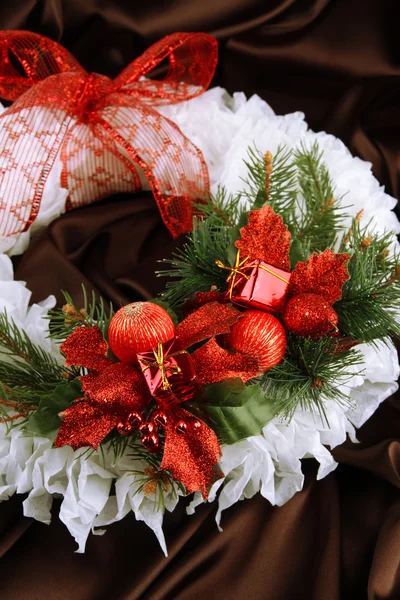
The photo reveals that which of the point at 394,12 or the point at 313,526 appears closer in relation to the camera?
the point at 313,526

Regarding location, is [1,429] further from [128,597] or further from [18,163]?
[18,163]

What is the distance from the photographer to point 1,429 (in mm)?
708

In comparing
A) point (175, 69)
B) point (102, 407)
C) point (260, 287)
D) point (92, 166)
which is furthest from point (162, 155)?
point (102, 407)

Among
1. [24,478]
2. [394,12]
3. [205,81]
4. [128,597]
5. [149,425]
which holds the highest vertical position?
[394,12]

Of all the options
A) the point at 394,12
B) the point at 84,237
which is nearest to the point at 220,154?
the point at 84,237

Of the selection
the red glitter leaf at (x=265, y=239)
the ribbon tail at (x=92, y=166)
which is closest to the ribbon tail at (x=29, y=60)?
the ribbon tail at (x=92, y=166)

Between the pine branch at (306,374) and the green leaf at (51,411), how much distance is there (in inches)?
8.4

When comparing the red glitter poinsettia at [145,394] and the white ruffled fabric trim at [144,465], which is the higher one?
the red glitter poinsettia at [145,394]

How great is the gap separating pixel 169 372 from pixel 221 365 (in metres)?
0.06

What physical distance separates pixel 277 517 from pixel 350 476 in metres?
0.14

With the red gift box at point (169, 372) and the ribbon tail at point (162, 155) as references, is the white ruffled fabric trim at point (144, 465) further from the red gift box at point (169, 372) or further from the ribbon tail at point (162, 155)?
the ribbon tail at point (162, 155)

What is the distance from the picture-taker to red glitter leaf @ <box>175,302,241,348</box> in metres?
0.63

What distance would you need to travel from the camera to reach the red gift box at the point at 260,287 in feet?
2.23

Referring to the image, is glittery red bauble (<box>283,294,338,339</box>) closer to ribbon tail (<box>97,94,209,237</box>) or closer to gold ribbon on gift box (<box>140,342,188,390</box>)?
gold ribbon on gift box (<box>140,342,188,390</box>)
